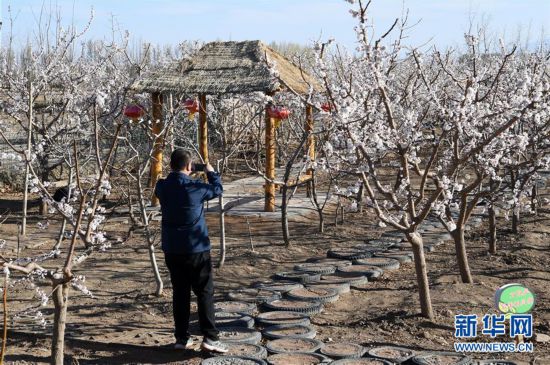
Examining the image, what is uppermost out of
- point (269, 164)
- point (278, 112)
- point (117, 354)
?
point (278, 112)

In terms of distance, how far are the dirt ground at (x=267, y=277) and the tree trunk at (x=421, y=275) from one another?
91 millimetres

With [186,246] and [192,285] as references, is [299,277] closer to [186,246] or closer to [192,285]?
[192,285]

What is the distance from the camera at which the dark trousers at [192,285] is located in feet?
17.5

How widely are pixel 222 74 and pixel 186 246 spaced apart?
7117 millimetres

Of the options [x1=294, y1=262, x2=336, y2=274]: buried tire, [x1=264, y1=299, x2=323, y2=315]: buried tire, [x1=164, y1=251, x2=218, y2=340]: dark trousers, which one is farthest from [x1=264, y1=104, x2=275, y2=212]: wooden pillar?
[x1=164, y1=251, x2=218, y2=340]: dark trousers

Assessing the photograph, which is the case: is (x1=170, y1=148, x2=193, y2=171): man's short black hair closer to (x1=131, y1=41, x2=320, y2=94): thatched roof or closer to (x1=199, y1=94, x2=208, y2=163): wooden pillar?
(x1=131, y1=41, x2=320, y2=94): thatched roof

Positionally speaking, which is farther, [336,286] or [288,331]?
[336,286]

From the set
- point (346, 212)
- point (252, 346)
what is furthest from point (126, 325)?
point (346, 212)

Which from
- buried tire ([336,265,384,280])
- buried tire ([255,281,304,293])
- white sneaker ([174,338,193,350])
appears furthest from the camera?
buried tire ([336,265,384,280])

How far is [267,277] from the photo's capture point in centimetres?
766

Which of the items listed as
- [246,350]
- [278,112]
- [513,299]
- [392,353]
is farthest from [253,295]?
[278,112]

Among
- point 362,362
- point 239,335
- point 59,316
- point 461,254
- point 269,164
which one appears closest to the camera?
point 59,316

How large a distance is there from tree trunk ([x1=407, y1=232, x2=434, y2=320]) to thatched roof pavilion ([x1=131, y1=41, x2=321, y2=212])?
5410mm

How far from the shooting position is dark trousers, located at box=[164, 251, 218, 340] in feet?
17.5
